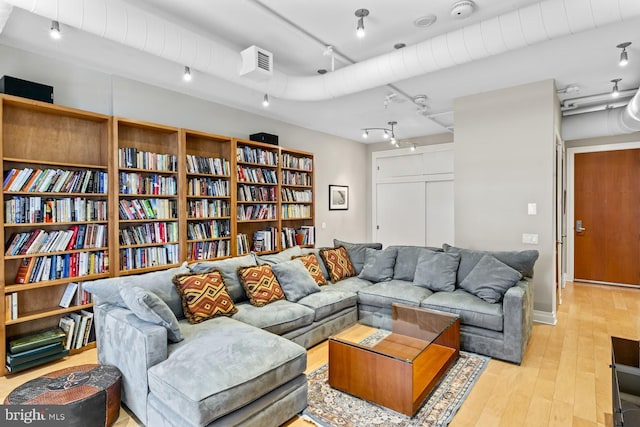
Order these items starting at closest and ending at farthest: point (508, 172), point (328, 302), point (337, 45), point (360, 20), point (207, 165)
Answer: point (360, 20) → point (337, 45) → point (328, 302) → point (508, 172) → point (207, 165)

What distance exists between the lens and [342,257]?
4398 millimetres

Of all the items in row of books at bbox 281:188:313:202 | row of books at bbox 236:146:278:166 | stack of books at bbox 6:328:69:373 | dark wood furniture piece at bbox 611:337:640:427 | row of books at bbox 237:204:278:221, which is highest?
row of books at bbox 236:146:278:166

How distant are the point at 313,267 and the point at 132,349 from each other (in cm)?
212

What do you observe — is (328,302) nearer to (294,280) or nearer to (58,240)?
(294,280)

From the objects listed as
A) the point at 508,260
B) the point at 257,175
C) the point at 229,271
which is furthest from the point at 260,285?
the point at 508,260

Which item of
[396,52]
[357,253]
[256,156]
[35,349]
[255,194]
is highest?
[396,52]

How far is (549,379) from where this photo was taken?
2.67 meters

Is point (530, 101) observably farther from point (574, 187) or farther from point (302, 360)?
point (302, 360)

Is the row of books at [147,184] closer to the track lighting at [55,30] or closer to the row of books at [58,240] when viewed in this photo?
the row of books at [58,240]

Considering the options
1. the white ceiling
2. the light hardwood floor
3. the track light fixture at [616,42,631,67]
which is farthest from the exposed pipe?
the light hardwood floor

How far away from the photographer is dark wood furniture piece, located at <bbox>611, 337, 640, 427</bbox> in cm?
157

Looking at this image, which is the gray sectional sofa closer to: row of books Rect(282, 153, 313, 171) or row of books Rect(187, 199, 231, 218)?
row of books Rect(187, 199, 231, 218)

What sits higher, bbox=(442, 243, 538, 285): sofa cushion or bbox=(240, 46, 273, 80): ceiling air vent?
bbox=(240, 46, 273, 80): ceiling air vent

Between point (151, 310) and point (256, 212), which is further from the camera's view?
point (256, 212)
